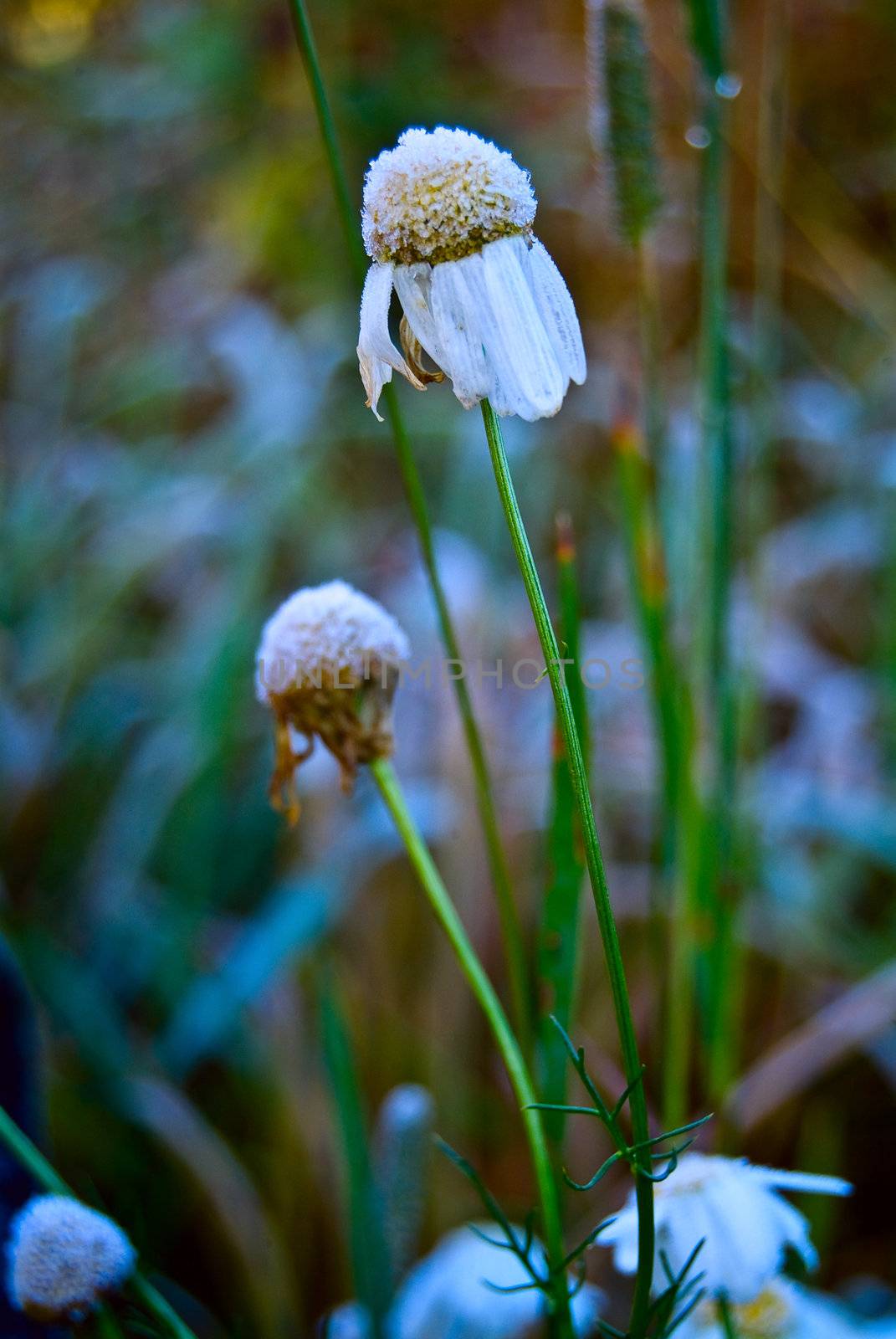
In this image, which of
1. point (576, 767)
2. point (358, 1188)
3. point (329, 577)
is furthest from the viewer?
point (329, 577)

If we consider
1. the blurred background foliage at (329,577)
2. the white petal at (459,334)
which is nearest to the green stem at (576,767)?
the white petal at (459,334)

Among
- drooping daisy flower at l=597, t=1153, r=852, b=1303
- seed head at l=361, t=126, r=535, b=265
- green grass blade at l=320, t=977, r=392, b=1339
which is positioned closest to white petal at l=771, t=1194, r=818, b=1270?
drooping daisy flower at l=597, t=1153, r=852, b=1303

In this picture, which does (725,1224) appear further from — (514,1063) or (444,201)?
(444,201)

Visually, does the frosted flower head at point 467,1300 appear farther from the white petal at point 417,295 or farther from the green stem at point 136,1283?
the white petal at point 417,295

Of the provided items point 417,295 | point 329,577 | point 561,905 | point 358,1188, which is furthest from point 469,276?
point 329,577

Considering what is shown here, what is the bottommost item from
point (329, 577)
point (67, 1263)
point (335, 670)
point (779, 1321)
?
point (779, 1321)

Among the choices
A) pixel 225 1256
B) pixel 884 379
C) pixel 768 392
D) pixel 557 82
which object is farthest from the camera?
pixel 557 82

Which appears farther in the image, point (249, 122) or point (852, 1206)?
point (249, 122)

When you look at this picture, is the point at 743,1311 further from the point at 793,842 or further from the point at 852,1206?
the point at 793,842

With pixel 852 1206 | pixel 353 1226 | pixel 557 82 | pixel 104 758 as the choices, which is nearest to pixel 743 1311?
pixel 353 1226
